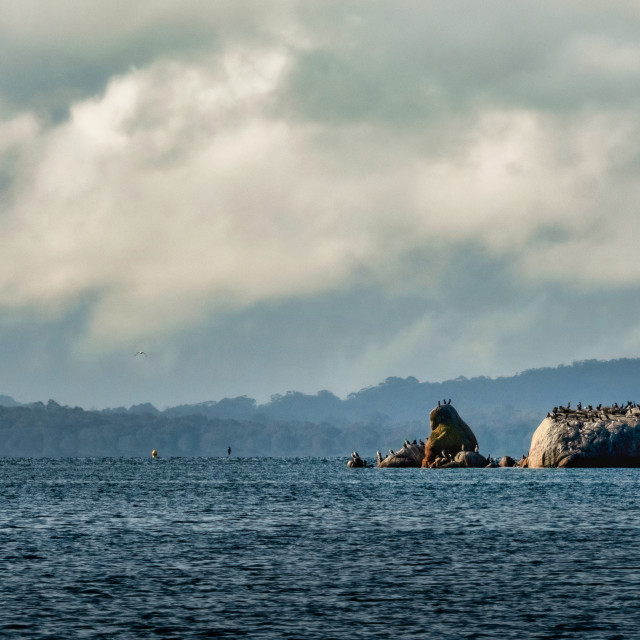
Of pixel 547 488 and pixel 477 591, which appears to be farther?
pixel 547 488

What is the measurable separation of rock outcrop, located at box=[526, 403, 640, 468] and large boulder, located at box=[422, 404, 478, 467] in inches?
579

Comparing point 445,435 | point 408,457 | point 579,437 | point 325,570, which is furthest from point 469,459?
point 325,570

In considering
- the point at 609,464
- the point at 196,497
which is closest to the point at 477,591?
the point at 196,497

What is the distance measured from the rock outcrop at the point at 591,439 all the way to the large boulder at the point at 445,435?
14.7 metres

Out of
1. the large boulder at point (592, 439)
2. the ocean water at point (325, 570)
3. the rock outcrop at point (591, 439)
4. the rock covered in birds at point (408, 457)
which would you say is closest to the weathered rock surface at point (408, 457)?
the rock covered in birds at point (408, 457)

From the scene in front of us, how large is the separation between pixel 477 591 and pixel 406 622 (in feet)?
20.0

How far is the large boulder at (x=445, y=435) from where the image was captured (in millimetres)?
150375

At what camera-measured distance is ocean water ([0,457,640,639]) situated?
28.9 m

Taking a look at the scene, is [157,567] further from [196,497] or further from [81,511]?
[196,497]

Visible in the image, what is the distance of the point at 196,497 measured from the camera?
91312mm

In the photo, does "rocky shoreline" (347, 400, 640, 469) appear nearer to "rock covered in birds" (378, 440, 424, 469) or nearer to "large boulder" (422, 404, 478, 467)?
"large boulder" (422, 404, 478, 467)

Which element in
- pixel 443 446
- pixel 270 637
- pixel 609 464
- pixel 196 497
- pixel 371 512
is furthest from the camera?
pixel 443 446

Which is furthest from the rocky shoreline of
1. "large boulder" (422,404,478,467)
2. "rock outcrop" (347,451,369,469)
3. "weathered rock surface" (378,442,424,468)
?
"rock outcrop" (347,451,369,469)

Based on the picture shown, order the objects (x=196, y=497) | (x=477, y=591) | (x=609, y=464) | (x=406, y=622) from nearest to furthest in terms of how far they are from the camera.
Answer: (x=406, y=622)
(x=477, y=591)
(x=196, y=497)
(x=609, y=464)
